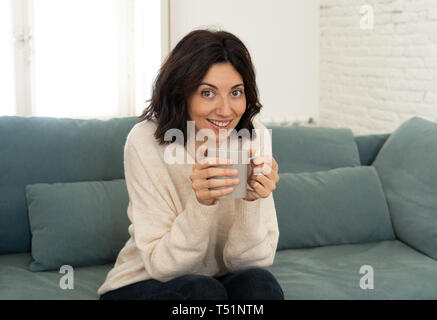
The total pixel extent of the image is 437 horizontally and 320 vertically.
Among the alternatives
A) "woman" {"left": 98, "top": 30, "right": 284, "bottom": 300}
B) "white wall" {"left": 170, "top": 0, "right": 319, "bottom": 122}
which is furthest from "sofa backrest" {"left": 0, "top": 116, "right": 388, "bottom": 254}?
"white wall" {"left": 170, "top": 0, "right": 319, "bottom": 122}

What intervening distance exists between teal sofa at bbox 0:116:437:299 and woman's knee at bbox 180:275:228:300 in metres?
0.40

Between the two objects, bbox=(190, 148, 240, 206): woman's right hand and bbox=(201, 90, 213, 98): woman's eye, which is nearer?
bbox=(190, 148, 240, 206): woman's right hand

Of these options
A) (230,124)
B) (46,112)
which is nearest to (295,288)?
(230,124)

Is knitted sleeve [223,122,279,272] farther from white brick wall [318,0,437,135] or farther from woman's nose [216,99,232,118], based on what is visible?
white brick wall [318,0,437,135]

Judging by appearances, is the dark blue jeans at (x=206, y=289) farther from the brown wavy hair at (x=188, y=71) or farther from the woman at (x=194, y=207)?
the brown wavy hair at (x=188, y=71)

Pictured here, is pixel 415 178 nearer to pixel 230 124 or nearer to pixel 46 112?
pixel 230 124

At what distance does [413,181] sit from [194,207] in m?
1.10

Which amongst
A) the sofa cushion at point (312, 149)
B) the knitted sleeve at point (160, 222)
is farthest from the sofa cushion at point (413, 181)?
the knitted sleeve at point (160, 222)

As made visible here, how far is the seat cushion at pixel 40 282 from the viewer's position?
1688 millimetres

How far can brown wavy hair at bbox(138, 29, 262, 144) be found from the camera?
A: 1513mm

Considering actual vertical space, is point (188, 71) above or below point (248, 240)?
above

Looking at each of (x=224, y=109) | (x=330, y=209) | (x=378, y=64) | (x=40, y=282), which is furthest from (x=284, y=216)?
(x=378, y=64)

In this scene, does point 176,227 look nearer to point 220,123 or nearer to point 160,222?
point 160,222

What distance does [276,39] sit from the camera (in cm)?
368
